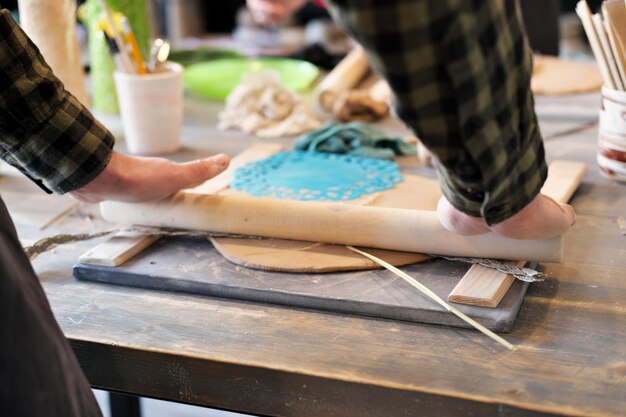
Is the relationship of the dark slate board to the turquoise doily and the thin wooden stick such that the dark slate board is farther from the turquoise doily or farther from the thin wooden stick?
the turquoise doily

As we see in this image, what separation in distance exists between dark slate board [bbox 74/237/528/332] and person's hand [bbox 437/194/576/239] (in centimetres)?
6

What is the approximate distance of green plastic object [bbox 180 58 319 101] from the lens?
5.08 ft

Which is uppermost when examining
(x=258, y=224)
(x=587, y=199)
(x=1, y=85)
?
(x=1, y=85)

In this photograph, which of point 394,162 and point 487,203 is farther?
point 394,162

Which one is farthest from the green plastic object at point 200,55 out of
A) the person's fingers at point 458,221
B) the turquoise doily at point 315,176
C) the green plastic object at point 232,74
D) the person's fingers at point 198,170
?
the person's fingers at point 458,221

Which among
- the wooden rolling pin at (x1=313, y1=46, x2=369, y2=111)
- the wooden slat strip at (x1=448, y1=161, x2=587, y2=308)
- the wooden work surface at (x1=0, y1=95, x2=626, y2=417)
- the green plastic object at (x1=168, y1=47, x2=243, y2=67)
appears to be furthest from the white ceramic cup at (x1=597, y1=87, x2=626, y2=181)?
the green plastic object at (x1=168, y1=47, x2=243, y2=67)

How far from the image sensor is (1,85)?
30.3 inches

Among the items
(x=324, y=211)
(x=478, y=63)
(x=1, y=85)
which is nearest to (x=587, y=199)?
(x=324, y=211)

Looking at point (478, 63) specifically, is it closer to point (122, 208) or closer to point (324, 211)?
point (324, 211)

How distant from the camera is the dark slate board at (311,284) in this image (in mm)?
689

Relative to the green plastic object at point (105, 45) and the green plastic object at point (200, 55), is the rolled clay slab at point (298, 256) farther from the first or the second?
the green plastic object at point (200, 55)

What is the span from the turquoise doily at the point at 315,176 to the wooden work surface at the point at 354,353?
0.23 m

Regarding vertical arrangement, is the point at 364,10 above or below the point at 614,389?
above

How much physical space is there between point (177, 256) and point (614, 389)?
18.0 inches
